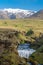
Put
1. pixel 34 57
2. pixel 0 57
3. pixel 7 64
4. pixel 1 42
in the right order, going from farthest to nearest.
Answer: pixel 34 57, pixel 1 42, pixel 0 57, pixel 7 64

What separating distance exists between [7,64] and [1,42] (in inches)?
652

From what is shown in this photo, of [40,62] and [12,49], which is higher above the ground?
[12,49]

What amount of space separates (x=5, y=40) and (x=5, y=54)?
11.2 m

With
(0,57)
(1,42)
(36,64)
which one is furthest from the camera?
(1,42)

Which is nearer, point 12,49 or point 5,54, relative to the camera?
point 5,54

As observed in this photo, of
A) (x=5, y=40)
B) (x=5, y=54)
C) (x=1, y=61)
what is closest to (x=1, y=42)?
(x=5, y=40)

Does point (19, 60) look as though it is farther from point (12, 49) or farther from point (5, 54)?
point (12, 49)

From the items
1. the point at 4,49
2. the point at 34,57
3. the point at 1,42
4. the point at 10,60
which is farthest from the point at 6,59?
the point at 34,57

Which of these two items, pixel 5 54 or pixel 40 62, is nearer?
pixel 5 54

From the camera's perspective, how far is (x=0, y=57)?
54.0 meters

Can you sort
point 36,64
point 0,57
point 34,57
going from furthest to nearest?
point 34,57, point 36,64, point 0,57

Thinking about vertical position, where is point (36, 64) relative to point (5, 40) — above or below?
below

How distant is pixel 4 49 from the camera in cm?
6106

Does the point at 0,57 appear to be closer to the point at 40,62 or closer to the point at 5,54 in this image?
the point at 5,54
